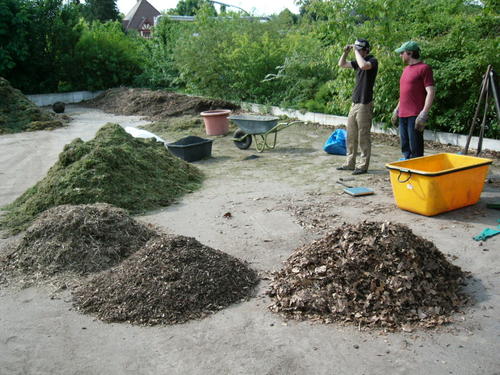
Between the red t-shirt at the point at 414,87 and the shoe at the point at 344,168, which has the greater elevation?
the red t-shirt at the point at 414,87

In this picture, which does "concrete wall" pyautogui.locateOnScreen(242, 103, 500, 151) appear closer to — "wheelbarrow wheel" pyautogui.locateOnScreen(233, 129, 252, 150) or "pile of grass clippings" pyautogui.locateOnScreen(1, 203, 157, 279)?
"wheelbarrow wheel" pyautogui.locateOnScreen(233, 129, 252, 150)

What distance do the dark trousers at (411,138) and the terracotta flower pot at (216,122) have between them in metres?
5.75

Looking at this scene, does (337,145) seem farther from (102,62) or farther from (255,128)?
(102,62)

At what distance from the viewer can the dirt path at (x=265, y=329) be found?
117 inches

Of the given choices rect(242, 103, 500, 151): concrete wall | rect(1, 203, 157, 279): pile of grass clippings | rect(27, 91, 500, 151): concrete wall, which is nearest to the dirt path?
rect(1, 203, 157, 279): pile of grass clippings

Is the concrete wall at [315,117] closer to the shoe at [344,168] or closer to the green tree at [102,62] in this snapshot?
the green tree at [102,62]

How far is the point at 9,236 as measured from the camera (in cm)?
554

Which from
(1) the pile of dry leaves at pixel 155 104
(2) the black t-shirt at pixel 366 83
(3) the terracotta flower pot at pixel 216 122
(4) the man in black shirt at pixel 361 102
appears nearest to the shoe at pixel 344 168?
(4) the man in black shirt at pixel 361 102

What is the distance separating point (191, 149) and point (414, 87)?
14.2ft

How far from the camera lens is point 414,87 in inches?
242

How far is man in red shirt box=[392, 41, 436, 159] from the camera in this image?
600 centimetres

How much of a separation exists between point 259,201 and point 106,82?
18.5 meters

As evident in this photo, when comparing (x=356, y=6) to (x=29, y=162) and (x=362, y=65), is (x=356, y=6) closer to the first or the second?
(x=362, y=65)

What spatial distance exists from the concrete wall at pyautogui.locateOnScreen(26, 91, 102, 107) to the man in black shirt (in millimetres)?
17296
